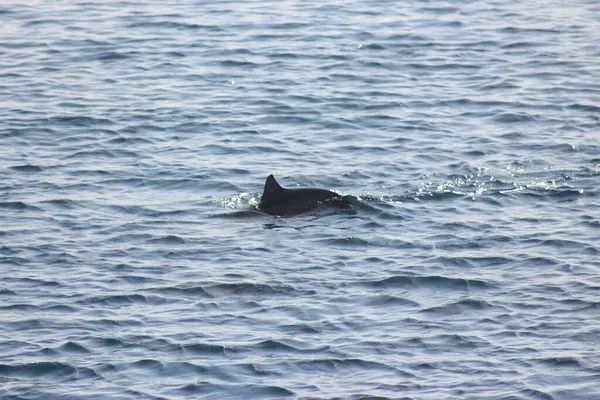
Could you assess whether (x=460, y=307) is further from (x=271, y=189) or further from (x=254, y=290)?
(x=271, y=189)

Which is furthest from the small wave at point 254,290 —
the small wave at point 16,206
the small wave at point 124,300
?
the small wave at point 16,206

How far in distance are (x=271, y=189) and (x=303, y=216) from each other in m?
0.66

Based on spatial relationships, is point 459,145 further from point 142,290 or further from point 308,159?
point 142,290

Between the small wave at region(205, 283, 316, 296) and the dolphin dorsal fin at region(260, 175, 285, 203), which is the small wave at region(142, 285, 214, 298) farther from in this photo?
the dolphin dorsal fin at region(260, 175, 285, 203)

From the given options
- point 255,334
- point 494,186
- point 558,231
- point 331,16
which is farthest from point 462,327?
point 331,16

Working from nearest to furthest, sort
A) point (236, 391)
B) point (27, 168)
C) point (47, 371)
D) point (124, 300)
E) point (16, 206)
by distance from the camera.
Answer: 1. point (236, 391)
2. point (47, 371)
3. point (124, 300)
4. point (16, 206)
5. point (27, 168)

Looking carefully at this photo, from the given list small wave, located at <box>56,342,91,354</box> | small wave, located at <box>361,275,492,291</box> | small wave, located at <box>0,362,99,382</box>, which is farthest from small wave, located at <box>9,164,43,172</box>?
small wave, located at <box>0,362,99,382</box>

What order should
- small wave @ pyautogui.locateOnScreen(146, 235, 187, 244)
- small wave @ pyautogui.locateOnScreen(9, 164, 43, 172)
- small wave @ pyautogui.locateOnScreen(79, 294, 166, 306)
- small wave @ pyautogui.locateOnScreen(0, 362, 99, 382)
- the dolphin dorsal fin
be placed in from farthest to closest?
small wave @ pyautogui.locateOnScreen(9, 164, 43, 172) < the dolphin dorsal fin < small wave @ pyautogui.locateOnScreen(146, 235, 187, 244) < small wave @ pyautogui.locateOnScreen(79, 294, 166, 306) < small wave @ pyautogui.locateOnScreen(0, 362, 99, 382)

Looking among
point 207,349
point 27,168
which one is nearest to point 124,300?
point 207,349

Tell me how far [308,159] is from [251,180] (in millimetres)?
1588

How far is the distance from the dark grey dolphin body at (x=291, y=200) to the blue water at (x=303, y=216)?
22 centimetres

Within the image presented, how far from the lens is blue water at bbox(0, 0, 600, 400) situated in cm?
1372

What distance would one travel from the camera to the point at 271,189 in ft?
60.8

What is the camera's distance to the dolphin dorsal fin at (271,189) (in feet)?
60.5
